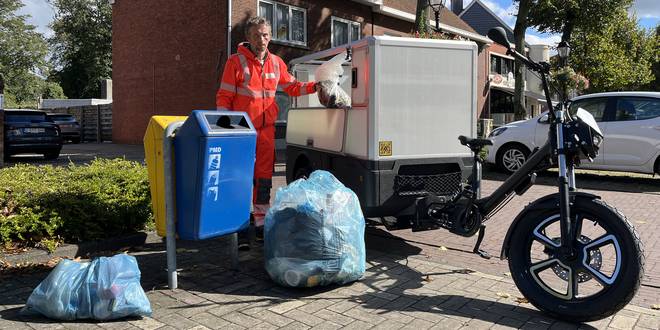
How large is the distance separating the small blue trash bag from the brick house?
14.8m

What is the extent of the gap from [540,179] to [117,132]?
1875 cm

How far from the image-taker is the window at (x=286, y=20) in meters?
18.7

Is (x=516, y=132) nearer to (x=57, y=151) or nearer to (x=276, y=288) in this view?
(x=276, y=288)

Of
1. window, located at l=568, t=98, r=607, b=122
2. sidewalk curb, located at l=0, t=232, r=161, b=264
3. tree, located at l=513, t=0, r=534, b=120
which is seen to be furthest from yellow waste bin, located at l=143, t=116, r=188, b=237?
tree, located at l=513, t=0, r=534, b=120

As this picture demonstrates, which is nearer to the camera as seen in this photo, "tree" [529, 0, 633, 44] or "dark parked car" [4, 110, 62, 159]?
"dark parked car" [4, 110, 62, 159]

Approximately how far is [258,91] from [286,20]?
581 inches

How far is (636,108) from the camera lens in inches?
384

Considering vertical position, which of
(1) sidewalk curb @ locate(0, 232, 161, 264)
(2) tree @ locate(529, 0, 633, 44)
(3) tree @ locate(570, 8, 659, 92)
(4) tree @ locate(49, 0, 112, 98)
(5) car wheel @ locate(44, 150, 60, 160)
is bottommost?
(1) sidewalk curb @ locate(0, 232, 161, 264)

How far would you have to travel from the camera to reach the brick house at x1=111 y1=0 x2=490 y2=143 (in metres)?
18.1

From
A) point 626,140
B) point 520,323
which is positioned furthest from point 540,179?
point 520,323

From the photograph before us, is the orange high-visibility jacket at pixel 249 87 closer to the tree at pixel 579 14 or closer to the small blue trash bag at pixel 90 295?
the small blue trash bag at pixel 90 295

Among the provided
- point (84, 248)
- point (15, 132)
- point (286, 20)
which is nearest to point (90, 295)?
point (84, 248)

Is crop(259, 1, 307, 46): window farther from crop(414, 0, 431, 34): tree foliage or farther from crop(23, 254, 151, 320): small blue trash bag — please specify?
crop(23, 254, 151, 320): small blue trash bag

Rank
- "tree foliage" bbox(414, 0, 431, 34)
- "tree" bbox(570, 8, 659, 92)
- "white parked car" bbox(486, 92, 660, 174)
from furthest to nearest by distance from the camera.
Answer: "tree" bbox(570, 8, 659, 92), "tree foliage" bbox(414, 0, 431, 34), "white parked car" bbox(486, 92, 660, 174)
